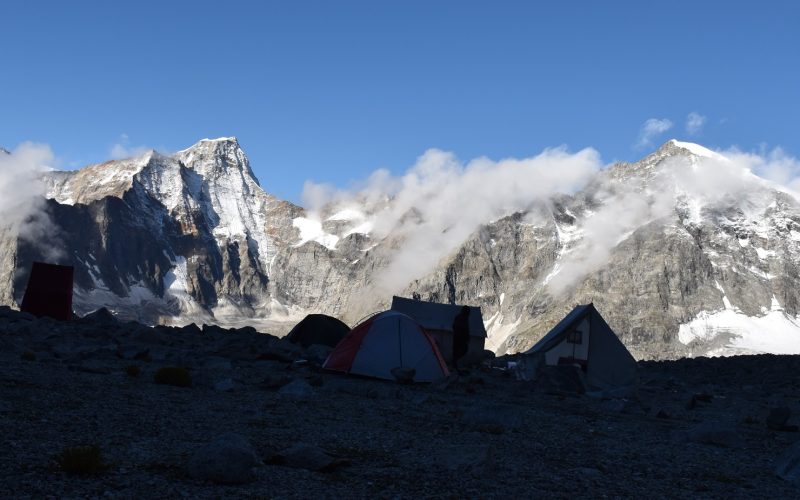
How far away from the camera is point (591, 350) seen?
3362 cm

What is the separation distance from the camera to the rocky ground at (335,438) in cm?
899

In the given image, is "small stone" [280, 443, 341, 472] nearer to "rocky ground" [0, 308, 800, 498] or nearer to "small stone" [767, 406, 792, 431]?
"rocky ground" [0, 308, 800, 498]

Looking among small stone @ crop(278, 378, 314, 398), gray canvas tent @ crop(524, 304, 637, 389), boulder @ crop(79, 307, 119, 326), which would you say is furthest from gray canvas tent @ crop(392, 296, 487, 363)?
small stone @ crop(278, 378, 314, 398)

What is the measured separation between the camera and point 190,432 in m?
11.6

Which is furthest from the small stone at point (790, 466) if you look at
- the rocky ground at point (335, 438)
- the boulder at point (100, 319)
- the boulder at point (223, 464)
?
the boulder at point (100, 319)

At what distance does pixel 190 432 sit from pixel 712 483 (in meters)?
7.88

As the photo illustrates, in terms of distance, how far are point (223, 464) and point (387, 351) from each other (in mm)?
15511

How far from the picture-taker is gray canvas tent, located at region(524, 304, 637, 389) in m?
32.8

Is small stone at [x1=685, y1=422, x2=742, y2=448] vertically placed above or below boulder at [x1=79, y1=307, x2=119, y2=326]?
below

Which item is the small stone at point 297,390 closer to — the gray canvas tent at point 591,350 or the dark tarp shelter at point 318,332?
the gray canvas tent at point 591,350

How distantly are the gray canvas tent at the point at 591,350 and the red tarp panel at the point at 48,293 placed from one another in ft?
79.1

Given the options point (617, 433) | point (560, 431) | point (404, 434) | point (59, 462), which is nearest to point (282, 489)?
point (59, 462)

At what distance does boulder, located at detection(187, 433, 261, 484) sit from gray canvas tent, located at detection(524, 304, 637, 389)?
2429 centimetres

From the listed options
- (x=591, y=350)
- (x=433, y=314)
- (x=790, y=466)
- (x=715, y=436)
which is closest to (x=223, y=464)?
(x=790, y=466)
